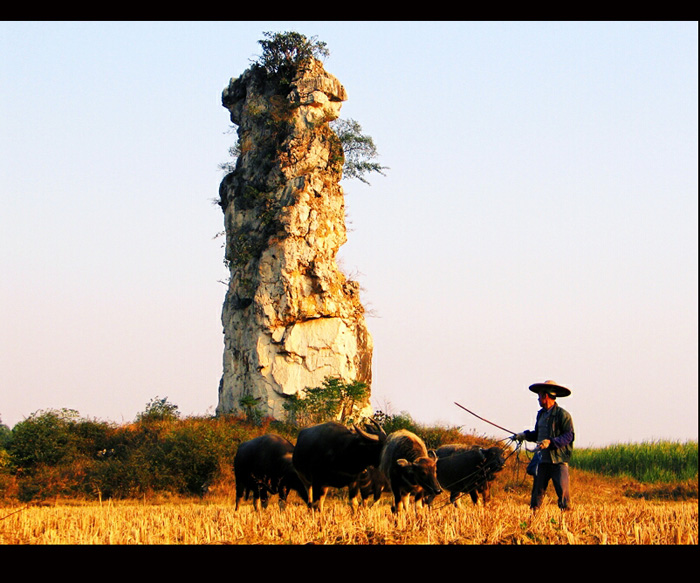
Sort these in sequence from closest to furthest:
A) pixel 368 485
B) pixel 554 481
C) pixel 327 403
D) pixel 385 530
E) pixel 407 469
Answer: pixel 385 530
pixel 407 469
pixel 554 481
pixel 368 485
pixel 327 403

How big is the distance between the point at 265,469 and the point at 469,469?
391 cm

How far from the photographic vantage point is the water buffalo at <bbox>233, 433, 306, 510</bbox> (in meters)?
15.8

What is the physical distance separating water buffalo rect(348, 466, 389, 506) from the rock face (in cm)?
1697

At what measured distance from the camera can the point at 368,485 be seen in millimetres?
16250

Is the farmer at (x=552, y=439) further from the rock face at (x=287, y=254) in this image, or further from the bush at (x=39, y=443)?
the rock face at (x=287, y=254)

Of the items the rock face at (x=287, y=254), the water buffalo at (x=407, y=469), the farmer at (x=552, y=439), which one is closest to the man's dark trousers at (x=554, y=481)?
the farmer at (x=552, y=439)

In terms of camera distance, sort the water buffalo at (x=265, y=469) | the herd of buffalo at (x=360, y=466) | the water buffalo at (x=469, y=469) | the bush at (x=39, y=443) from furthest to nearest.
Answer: the bush at (x=39, y=443) < the water buffalo at (x=265, y=469) < the water buffalo at (x=469, y=469) < the herd of buffalo at (x=360, y=466)

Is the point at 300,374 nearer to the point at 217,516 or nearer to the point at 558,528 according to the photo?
the point at 217,516

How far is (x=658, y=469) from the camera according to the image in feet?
97.8

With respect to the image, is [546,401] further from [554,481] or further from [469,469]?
[469,469]

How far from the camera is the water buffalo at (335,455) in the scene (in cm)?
1386

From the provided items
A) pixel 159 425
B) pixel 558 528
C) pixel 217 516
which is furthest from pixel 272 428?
pixel 558 528

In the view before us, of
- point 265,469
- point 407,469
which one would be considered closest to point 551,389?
point 407,469

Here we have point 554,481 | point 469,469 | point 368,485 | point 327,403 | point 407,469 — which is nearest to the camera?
point 407,469
